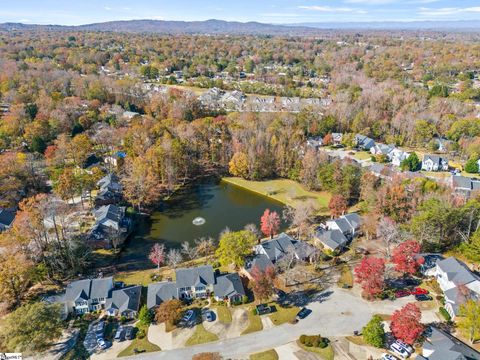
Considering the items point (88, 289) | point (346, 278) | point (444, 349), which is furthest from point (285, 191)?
point (444, 349)

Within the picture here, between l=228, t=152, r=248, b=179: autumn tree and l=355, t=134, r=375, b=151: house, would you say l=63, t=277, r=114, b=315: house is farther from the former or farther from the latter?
l=355, t=134, r=375, b=151: house

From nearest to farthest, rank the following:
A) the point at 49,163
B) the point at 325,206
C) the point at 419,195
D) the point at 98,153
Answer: the point at 419,195
the point at 325,206
the point at 49,163
the point at 98,153

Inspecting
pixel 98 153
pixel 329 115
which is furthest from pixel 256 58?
pixel 98 153

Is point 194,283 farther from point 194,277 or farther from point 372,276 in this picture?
point 372,276

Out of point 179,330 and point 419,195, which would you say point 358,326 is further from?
point 419,195

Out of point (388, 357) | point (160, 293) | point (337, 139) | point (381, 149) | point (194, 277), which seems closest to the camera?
point (388, 357)

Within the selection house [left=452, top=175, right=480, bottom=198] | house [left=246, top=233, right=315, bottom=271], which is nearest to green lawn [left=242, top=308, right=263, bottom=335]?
house [left=246, top=233, right=315, bottom=271]

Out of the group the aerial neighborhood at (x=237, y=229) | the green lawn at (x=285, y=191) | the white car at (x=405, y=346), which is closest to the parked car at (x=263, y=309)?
the aerial neighborhood at (x=237, y=229)
